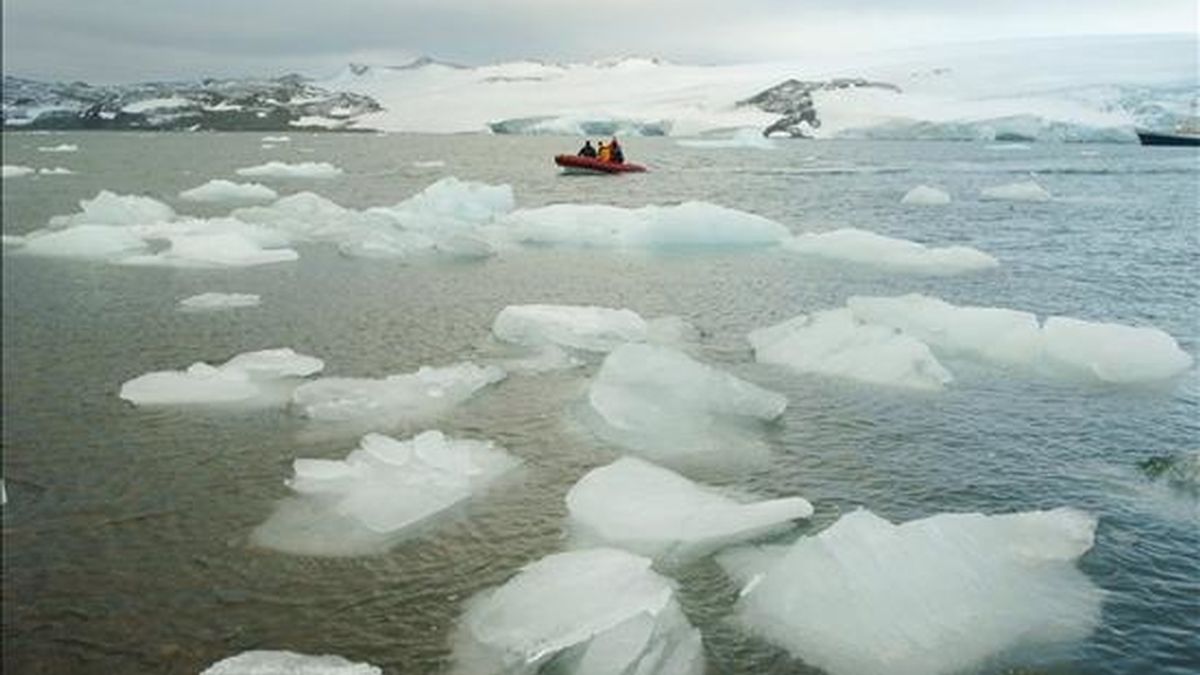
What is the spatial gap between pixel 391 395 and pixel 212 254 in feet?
38.0

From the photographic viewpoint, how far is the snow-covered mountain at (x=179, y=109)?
503 feet

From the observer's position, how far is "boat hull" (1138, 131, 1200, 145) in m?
78.2

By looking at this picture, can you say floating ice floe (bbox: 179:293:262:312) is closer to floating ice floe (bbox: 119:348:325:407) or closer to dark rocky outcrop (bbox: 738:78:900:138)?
floating ice floe (bbox: 119:348:325:407)

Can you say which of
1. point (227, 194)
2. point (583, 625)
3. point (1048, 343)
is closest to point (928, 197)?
point (1048, 343)

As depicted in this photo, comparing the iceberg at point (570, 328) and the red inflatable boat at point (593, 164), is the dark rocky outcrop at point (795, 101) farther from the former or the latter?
the iceberg at point (570, 328)

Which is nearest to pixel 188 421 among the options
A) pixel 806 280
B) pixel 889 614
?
pixel 889 614

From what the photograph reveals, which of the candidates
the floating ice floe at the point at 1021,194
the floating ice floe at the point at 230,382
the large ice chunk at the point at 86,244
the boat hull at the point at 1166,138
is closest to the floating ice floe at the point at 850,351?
the floating ice floe at the point at 230,382

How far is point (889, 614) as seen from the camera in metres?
6.36

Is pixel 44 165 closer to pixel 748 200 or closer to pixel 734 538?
pixel 748 200

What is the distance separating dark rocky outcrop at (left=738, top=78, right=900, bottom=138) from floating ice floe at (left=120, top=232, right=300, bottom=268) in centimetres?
8998

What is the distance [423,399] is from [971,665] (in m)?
6.54

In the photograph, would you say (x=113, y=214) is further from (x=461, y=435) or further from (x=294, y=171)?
(x=294, y=171)

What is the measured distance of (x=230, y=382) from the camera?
37.1ft

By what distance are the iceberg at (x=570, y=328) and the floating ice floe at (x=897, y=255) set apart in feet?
27.6
